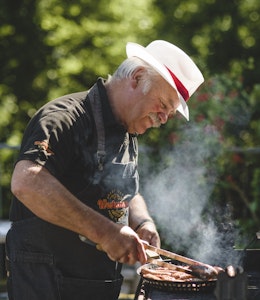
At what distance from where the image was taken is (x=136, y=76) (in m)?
3.33

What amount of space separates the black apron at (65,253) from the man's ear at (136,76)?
0.21 meters

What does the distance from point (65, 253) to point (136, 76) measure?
38.0 inches

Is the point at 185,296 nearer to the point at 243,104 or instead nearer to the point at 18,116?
the point at 243,104

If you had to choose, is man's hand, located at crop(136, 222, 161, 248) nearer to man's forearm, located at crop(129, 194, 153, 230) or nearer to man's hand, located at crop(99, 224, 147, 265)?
man's forearm, located at crop(129, 194, 153, 230)

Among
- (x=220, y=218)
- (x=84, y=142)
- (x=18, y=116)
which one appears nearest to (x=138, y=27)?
(x=18, y=116)

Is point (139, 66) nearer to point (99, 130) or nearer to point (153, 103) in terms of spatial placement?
point (153, 103)

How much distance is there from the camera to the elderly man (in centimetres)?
306

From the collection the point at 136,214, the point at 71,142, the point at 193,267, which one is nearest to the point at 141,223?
the point at 136,214

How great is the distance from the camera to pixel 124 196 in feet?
11.5

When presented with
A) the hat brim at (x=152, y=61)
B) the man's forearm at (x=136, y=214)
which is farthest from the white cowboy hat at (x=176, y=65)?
the man's forearm at (x=136, y=214)

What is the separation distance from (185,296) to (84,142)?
89 centimetres

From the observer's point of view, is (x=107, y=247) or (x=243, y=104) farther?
(x=243, y=104)

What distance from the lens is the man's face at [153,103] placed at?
3.33 metres

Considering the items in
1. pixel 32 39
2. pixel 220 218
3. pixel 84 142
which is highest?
pixel 32 39
